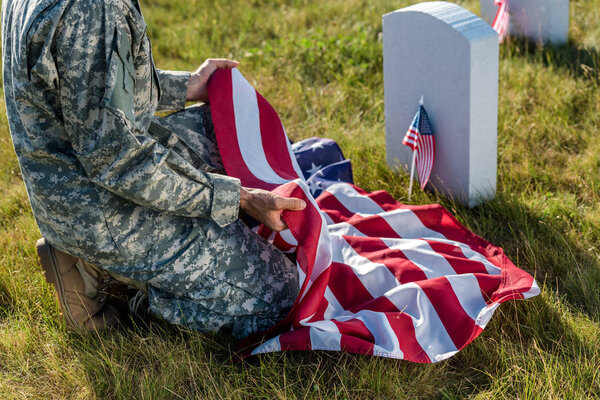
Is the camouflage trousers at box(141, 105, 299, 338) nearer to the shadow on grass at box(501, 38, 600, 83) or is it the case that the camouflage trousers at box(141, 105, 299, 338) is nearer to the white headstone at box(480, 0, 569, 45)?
the shadow on grass at box(501, 38, 600, 83)

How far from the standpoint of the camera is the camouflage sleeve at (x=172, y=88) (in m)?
2.95

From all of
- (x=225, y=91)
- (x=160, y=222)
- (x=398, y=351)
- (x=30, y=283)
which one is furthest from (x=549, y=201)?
(x=30, y=283)

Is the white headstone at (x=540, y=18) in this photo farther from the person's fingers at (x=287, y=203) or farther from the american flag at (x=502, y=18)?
the person's fingers at (x=287, y=203)

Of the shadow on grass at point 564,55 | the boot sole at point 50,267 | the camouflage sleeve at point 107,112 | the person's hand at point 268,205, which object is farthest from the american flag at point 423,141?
the boot sole at point 50,267

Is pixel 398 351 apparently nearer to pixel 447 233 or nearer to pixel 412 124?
pixel 447 233

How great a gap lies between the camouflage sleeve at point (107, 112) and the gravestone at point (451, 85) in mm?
1497

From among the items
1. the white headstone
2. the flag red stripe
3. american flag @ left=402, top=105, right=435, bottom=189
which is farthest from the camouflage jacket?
the white headstone

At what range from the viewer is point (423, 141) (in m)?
3.25

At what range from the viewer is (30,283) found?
280 cm

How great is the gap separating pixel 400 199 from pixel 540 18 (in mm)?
2373

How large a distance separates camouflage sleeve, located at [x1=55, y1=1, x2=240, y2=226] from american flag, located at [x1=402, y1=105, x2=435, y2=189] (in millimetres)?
1423

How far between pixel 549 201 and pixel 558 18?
2268mm

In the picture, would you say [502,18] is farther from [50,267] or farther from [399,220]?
[50,267]

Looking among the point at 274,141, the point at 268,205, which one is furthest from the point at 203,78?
the point at 268,205
